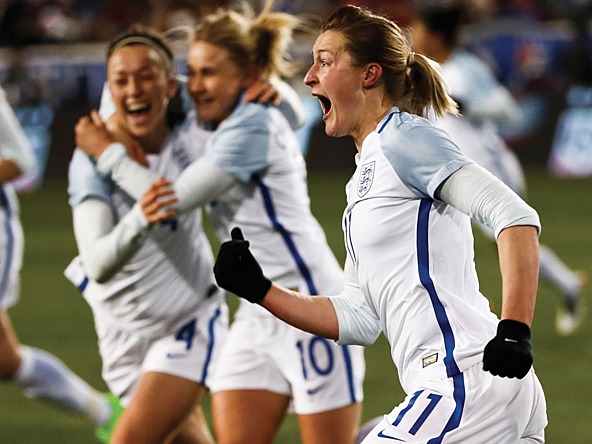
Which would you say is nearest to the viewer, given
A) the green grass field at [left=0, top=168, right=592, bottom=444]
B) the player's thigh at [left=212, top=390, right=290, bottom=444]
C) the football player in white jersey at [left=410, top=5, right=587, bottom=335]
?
the player's thigh at [left=212, top=390, right=290, bottom=444]

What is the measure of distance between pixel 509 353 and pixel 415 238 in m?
0.53

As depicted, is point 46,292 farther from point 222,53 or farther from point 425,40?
point 222,53

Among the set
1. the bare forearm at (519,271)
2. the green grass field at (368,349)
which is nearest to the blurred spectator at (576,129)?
the green grass field at (368,349)

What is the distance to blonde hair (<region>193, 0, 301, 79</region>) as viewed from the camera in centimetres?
483

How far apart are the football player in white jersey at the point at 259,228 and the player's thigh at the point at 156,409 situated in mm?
175

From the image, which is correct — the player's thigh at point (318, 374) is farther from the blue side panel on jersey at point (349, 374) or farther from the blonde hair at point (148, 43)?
the blonde hair at point (148, 43)

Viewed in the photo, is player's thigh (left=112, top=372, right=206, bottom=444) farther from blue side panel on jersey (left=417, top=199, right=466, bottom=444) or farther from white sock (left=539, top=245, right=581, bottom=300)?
white sock (left=539, top=245, right=581, bottom=300)

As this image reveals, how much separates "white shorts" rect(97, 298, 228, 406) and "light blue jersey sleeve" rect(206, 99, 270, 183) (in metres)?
0.73

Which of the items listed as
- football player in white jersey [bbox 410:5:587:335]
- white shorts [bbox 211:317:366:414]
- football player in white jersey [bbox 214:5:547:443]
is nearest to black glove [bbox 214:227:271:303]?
football player in white jersey [bbox 214:5:547:443]

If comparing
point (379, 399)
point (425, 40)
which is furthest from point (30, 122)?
point (379, 399)

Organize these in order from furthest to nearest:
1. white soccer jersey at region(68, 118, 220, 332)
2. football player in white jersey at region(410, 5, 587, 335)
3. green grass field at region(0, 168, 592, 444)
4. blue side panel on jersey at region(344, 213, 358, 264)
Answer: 1. football player in white jersey at region(410, 5, 587, 335)
2. green grass field at region(0, 168, 592, 444)
3. white soccer jersey at region(68, 118, 220, 332)
4. blue side panel on jersey at region(344, 213, 358, 264)

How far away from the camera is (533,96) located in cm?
1738

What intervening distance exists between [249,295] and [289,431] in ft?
10.9

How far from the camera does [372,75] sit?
11.4 feet
